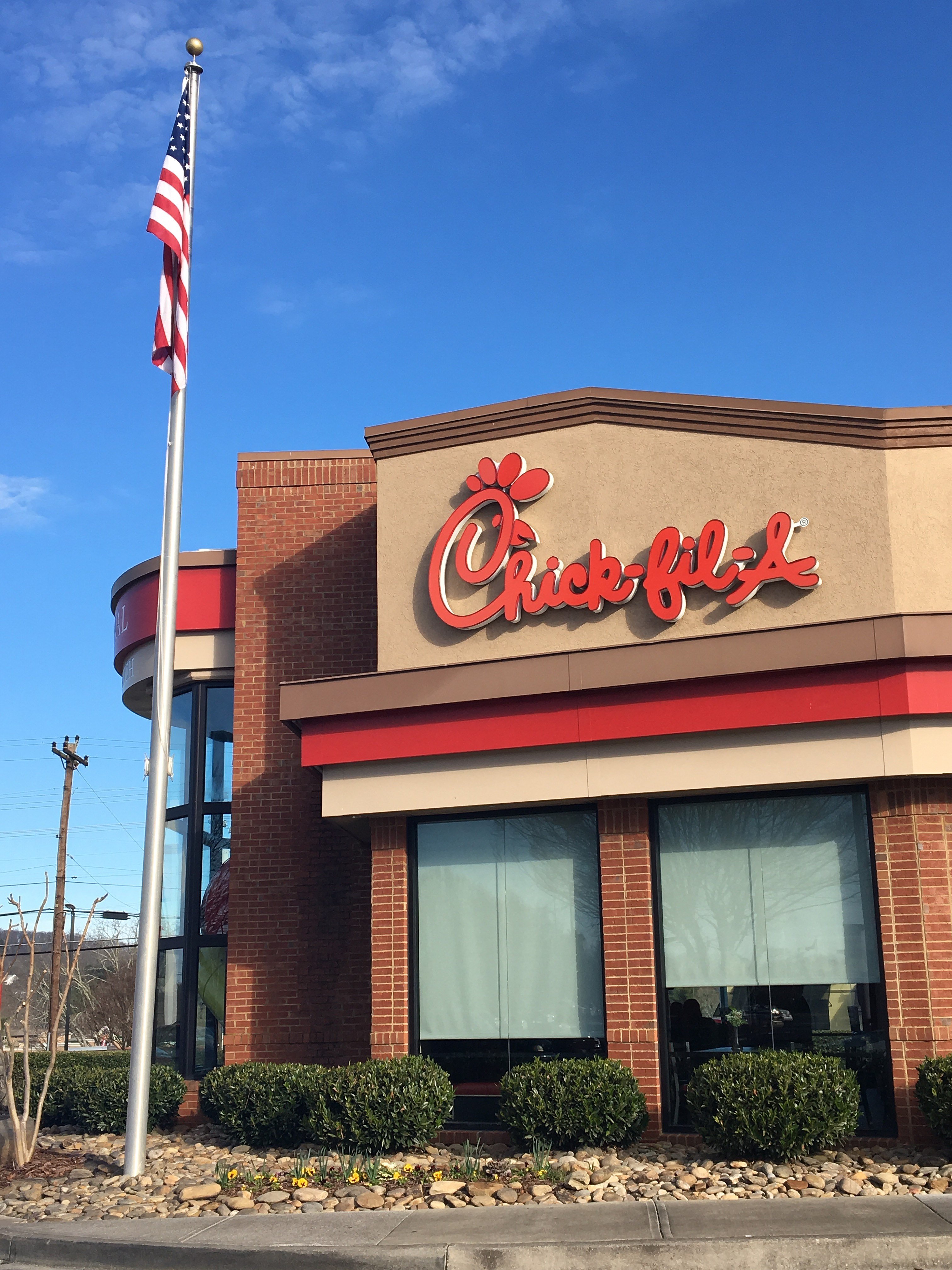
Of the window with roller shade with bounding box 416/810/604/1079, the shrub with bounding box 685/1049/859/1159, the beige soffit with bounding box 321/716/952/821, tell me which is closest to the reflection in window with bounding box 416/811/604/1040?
the window with roller shade with bounding box 416/810/604/1079

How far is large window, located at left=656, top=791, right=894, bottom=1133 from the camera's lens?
1336 centimetres

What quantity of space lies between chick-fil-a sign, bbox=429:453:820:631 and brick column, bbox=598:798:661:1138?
8.21 feet

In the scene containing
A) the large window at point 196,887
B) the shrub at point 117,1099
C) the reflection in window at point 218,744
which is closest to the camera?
the shrub at point 117,1099

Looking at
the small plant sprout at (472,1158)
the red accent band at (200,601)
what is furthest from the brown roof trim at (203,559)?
the small plant sprout at (472,1158)

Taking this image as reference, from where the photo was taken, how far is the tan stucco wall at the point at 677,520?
1410 cm

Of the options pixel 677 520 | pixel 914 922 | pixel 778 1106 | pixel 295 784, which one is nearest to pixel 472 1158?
pixel 778 1106

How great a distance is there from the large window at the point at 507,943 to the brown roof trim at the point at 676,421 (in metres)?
4.97

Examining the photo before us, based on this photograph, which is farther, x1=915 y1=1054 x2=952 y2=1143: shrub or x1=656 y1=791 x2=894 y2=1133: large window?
x1=656 y1=791 x2=894 y2=1133: large window

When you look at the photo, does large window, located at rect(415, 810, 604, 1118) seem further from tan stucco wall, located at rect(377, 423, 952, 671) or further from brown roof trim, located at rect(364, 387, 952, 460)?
brown roof trim, located at rect(364, 387, 952, 460)

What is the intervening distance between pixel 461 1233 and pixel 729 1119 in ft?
11.4

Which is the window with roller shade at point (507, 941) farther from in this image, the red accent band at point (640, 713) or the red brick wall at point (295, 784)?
the red brick wall at point (295, 784)

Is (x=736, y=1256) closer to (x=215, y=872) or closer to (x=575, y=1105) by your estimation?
(x=575, y=1105)

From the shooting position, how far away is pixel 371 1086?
13.5 metres

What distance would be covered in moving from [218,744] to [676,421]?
8.97m
